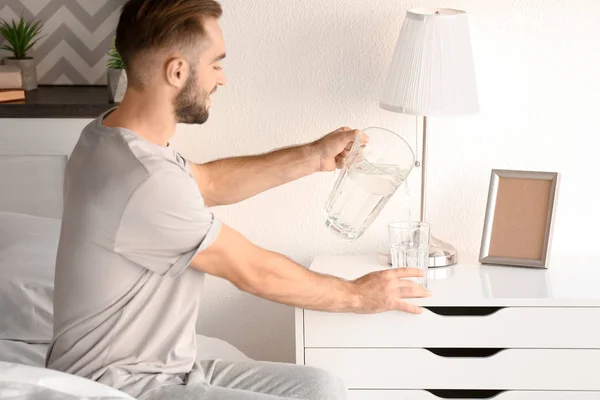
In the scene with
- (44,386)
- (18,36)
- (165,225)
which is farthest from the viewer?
(18,36)

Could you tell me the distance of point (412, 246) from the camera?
7.91 feet

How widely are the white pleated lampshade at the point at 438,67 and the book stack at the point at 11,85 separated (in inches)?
42.6

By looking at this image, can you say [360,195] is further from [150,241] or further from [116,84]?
[116,84]

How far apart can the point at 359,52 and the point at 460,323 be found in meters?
0.78

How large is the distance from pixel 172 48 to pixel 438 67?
77cm

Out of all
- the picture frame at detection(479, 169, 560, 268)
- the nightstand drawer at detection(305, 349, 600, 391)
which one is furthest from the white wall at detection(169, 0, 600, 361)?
the nightstand drawer at detection(305, 349, 600, 391)

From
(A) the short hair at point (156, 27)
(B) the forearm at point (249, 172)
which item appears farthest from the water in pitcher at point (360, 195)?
(A) the short hair at point (156, 27)

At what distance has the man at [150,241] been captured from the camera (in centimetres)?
186

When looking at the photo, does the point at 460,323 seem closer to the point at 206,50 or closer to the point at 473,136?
the point at 473,136

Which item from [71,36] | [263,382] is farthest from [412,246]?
[71,36]

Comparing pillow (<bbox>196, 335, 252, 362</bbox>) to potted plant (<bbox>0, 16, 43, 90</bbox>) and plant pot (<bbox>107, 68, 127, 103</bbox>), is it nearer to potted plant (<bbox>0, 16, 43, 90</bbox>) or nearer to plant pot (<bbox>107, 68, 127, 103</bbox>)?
plant pot (<bbox>107, 68, 127, 103</bbox>)

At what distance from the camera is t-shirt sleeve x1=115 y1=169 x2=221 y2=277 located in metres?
1.84

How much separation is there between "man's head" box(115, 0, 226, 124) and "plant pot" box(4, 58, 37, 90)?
1.14 meters

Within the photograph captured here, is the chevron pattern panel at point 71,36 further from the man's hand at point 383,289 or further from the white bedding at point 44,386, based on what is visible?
the white bedding at point 44,386
